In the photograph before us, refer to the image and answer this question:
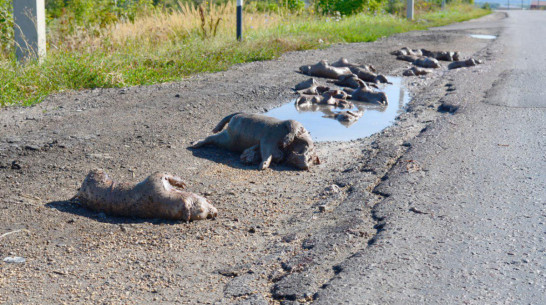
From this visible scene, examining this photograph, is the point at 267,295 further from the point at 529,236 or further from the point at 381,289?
the point at 529,236

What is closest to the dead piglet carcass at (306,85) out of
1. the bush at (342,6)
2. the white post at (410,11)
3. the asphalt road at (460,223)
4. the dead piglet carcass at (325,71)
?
the dead piglet carcass at (325,71)

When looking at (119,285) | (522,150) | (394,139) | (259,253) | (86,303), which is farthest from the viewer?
(394,139)

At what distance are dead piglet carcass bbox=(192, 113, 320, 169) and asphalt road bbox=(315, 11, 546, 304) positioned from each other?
0.79 metres

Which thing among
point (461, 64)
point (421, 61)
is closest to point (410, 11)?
point (421, 61)

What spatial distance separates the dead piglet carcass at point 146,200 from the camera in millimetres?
3857

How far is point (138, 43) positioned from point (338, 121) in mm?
5525

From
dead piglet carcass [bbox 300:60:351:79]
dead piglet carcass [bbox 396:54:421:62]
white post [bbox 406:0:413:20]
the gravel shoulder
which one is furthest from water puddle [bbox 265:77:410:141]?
white post [bbox 406:0:413:20]

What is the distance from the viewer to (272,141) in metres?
5.16

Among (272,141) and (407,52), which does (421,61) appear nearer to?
(407,52)

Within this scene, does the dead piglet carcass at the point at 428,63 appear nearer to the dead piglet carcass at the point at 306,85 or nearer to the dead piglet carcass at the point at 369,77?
the dead piglet carcass at the point at 369,77

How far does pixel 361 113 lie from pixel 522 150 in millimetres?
2407

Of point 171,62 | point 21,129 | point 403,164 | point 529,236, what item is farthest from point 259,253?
point 171,62

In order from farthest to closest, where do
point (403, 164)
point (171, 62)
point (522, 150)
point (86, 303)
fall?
point (171, 62), point (522, 150), point (403, 164), point (86, 303)

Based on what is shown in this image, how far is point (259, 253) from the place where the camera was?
11.2 feet
